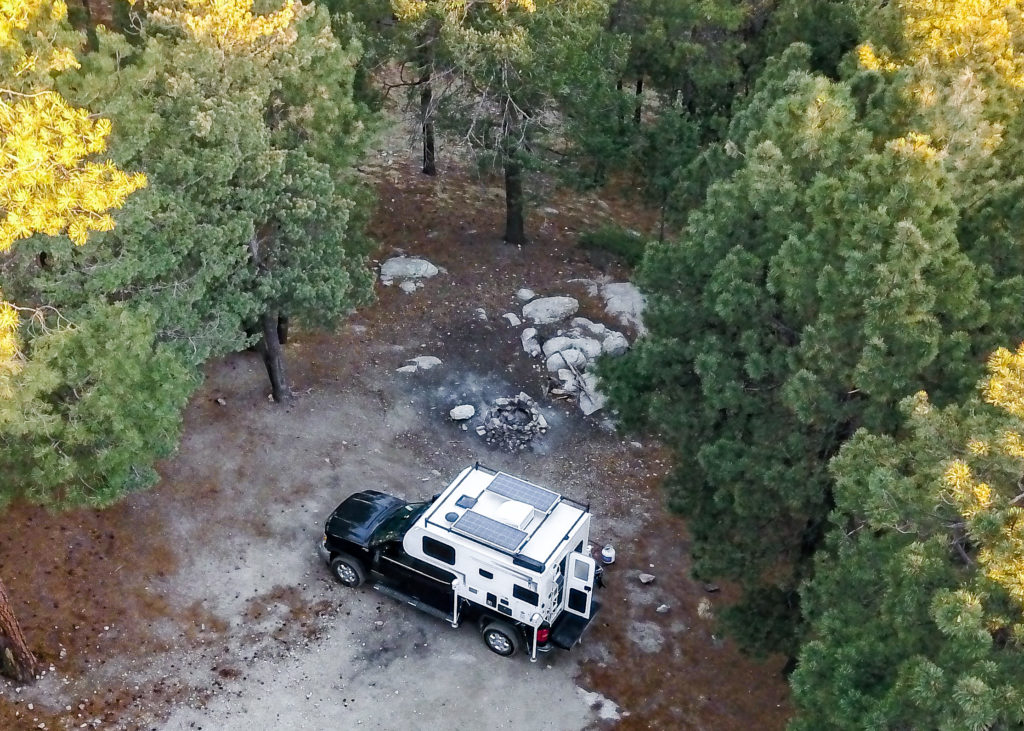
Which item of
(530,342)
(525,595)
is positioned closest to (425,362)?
(530,342)

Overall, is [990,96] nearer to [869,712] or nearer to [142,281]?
[869,712]

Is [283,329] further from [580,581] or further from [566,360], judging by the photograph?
[580,581]

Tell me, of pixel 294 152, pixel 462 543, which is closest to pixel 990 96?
pixel 462 543

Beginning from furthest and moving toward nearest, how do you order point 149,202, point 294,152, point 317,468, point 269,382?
point 269,382
point 317,468
point 294,152
point 149,202

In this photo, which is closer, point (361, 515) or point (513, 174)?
point (361, 515)

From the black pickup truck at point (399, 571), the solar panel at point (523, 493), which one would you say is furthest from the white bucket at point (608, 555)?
the solar panel at point (523, 493)

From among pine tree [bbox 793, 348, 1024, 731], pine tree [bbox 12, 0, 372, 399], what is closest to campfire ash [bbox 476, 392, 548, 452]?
pine tree [bbox 12, 0, 372, 399]

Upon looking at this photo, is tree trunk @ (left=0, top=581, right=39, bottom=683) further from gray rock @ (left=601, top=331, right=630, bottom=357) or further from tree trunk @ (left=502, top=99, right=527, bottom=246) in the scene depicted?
tree trunk @ (left=502, top=99, right=527, bottom=246)
